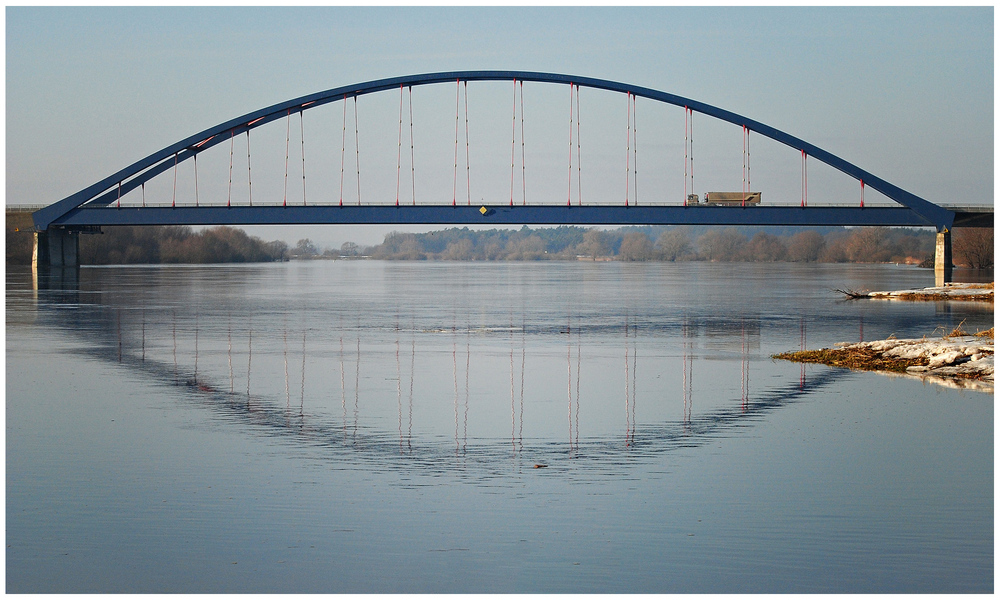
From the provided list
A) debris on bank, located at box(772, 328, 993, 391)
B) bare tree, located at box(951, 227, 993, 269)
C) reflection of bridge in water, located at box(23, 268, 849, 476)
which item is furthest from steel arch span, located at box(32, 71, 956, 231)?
debris on bank, located at box(772, 328, 993, 391)

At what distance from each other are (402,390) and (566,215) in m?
54.1

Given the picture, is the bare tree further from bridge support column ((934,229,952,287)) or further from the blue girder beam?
the blue girder beam

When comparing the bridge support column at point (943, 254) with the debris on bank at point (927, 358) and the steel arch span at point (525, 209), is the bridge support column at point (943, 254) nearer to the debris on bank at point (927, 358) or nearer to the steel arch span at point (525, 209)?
the steel arch span at point (525, 209)

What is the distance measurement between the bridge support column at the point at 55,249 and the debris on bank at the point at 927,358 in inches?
3134

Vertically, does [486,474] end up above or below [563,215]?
below

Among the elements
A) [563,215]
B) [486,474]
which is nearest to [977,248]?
[563,215]

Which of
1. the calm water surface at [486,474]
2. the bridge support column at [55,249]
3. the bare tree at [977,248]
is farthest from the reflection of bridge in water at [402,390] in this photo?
the bare tree at [977,248]

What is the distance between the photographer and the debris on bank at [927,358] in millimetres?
16797

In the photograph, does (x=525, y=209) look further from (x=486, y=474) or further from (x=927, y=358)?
(x=486, y=474)

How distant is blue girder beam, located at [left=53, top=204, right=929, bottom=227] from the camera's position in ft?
228

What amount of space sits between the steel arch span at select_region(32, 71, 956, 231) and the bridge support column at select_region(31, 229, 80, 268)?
46.6 feet

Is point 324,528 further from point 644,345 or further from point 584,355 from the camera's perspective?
point 644,345

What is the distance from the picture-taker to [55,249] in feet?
294

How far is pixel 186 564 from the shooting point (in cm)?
732
